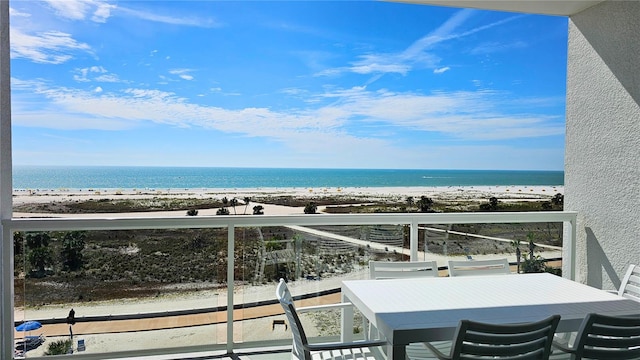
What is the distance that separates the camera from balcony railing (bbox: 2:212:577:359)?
11.7 ft

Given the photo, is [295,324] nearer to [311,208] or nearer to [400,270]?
[400,270]

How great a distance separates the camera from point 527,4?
4527 millimetres

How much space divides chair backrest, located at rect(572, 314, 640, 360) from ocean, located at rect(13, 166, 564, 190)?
3064 centimetres

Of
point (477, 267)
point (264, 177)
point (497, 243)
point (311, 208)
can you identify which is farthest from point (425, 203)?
point (477, 267)

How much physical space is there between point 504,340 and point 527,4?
3570mm

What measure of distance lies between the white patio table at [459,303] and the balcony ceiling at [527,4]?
2536 millimetres

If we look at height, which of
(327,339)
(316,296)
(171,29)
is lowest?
(327,339)

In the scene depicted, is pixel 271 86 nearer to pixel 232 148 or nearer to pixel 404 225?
pixel 232 148

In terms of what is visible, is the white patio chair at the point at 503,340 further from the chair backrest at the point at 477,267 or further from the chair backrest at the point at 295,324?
the chair backrest at the point at 477,267

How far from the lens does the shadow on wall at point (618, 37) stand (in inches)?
161

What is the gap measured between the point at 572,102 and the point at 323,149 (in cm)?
3067

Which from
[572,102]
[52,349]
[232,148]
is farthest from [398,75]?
[52,349]

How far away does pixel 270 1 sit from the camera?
32.4 meters

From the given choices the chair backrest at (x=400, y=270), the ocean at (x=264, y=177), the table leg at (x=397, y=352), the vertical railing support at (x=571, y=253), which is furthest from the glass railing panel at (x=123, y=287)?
the ocean at (x=264, y=177)
